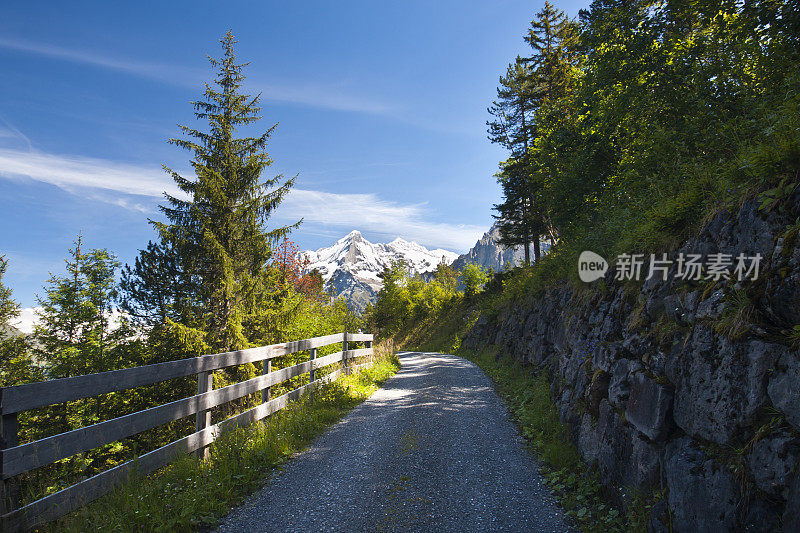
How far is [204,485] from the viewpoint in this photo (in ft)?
13.3

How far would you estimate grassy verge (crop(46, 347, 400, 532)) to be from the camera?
10.8ft

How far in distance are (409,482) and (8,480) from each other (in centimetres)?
369

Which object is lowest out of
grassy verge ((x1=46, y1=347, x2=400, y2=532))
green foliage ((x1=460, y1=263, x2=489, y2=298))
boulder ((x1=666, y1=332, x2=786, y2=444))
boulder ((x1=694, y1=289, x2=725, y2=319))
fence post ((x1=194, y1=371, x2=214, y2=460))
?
grassy verge ((x1=46, y1=347, x2=400, y2=532))

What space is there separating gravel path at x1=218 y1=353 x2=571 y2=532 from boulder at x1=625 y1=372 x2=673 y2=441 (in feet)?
4.16

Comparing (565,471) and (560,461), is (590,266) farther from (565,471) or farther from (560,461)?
(565,471)

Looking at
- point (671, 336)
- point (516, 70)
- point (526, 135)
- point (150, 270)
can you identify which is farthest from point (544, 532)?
point (516, 70)

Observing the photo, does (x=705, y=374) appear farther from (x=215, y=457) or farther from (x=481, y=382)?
(x=481, y=382)

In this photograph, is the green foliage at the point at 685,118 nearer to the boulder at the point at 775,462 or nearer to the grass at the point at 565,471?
the boulder at the point at 775,462

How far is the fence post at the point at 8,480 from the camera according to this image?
8.92ft

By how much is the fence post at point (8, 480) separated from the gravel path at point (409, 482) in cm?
166

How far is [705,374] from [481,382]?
8.77 metres

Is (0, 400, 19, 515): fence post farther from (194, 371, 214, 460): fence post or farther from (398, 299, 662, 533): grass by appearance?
(398, 299, 662, 533): grass

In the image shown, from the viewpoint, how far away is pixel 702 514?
8.97 feet

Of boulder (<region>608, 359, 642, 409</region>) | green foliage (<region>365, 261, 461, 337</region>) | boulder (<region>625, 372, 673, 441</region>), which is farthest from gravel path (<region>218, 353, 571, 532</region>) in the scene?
green foliage (<region>365, 261, 461, 337</region>)
